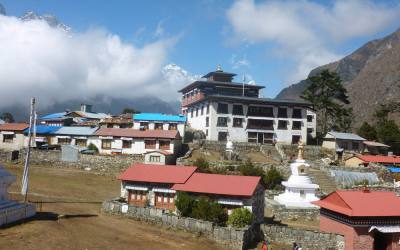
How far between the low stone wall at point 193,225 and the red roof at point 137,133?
24402mm

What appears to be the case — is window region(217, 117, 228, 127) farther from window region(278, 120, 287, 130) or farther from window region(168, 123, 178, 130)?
window region(278, 120, 287, 130)

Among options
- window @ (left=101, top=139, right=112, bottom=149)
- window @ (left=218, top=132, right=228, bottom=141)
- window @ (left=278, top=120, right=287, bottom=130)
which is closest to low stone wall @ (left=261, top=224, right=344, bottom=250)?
window @ (left=101, top=139, right=112, bottom=149)

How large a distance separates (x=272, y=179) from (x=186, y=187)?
16287 mm

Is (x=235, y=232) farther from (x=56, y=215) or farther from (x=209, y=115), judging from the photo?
(x=209, y=115)

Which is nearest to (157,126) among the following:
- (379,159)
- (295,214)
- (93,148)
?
(93,148)

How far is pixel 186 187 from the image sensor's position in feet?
115

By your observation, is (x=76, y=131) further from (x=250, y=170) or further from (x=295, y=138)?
(x=295, y=138)

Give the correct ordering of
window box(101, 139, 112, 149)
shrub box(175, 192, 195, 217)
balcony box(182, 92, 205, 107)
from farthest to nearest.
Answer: balcony box(182, 92, 205, 107) → window box(101, 139, 112, 149) → shrub box(175, 192, 195, 217)

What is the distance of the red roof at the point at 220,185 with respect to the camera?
33.1m

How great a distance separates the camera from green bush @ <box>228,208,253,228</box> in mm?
30812

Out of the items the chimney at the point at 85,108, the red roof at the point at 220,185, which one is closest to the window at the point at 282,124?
the red roof at the point at 220,185

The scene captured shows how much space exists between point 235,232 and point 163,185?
1001 cm

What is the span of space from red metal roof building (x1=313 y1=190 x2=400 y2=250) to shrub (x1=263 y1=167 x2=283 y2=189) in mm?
16431

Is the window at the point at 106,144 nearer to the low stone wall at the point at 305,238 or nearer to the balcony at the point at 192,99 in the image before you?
the balcony at the point at 192,99
